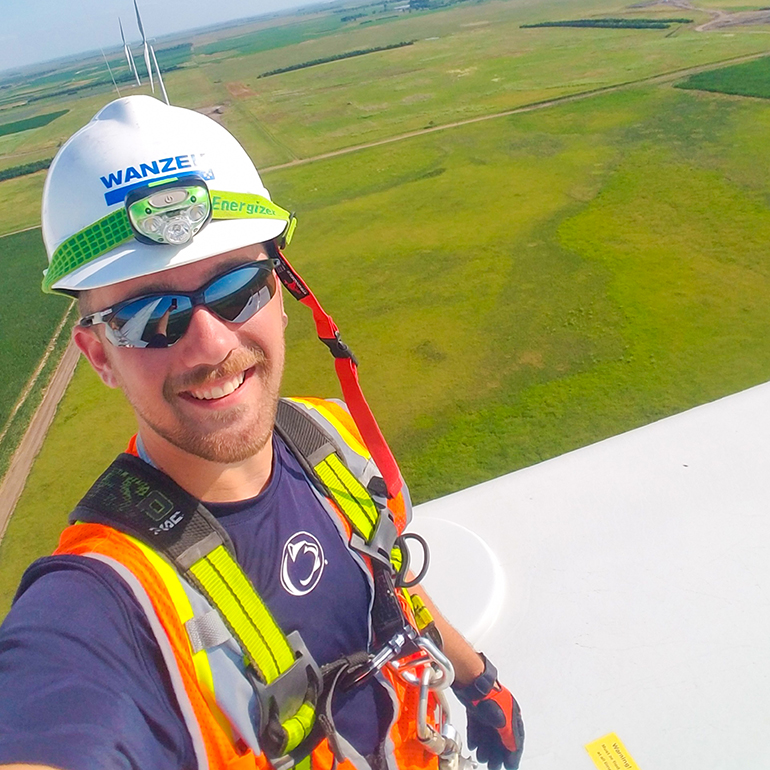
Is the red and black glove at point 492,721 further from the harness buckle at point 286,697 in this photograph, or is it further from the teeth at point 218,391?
the teeth at point 218,391

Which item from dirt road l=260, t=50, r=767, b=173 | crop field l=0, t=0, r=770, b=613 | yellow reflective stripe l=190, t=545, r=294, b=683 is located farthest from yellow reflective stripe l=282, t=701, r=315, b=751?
dirt road l=260, t=50, r=767, b=173

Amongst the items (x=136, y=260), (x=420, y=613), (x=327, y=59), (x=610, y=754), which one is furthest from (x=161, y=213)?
(x=327, y=59)

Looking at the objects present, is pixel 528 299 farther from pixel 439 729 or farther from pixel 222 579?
pixel 222 579

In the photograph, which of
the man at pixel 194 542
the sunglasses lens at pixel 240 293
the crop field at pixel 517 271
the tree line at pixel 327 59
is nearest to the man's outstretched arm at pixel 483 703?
the man at pixel 194 542

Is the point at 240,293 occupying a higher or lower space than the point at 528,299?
higher

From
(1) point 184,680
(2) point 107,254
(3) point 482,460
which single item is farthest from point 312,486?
(3) point 482,460

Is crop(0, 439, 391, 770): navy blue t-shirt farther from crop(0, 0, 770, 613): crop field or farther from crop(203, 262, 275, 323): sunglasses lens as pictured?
crop(0, 0, 770, 613): crop field

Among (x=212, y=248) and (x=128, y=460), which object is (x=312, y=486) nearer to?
(x=128, y=460)
